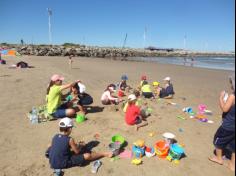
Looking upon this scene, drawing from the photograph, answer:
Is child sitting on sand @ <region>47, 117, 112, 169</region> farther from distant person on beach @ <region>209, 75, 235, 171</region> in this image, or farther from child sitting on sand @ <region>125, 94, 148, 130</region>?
distant person on beach @ <region>209, 75, 235, 171</region>

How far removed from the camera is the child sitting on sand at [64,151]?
3.86 meters

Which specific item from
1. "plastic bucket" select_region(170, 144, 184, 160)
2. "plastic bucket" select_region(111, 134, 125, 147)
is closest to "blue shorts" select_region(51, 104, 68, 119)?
"plastic bucket" select_region(111, 134, 125, 147)

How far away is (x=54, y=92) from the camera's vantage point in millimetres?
6066

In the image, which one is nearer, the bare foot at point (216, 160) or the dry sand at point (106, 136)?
the dry sand at point (106, 136)

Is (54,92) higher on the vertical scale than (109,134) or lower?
higher

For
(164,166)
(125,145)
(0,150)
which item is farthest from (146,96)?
(0,150)

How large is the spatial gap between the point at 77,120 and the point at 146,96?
396 cm

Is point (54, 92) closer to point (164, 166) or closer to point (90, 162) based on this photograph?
point (90, 162)

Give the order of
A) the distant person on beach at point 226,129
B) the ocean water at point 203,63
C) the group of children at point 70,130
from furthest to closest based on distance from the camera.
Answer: the ocean water at point 203,63
the group of children at point 70,130
the distant person on beach at point 226,129

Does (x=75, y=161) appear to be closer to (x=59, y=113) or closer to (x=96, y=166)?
(x=96, y=166)

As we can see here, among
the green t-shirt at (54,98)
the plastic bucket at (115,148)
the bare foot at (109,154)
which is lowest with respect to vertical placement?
the bare foot at (109,154)

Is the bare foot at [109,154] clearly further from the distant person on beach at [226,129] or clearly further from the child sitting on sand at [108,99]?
the child sitting on sand at [108,99]

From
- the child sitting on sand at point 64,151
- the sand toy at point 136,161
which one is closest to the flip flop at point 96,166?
the child sitting on sand at point 64,151

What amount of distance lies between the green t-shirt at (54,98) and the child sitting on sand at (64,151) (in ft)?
7.44
